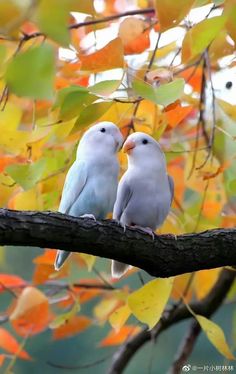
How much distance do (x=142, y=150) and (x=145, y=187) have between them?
6cm

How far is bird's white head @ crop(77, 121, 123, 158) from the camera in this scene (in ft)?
2.95

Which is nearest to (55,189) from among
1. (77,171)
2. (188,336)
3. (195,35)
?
(77,171)

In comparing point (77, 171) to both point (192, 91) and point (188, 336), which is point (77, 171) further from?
point (188, 336)

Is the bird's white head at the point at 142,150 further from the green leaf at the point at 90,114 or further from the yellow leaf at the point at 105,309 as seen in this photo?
the yellow leaf at the point at 105,309

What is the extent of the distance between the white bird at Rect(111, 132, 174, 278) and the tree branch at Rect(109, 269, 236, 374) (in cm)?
43

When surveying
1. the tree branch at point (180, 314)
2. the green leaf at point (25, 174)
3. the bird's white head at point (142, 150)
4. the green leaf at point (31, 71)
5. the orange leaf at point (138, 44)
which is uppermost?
the green leaf at point (31, 71)

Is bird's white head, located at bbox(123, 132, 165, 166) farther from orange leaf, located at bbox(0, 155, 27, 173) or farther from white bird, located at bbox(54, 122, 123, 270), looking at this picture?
orange leaf, located at bbox(0, 155, 27, 173)

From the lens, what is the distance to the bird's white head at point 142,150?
925mm

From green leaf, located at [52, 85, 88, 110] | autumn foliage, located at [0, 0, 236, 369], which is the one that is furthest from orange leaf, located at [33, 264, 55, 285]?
green leaf, located at [52, 85, 88, 110]

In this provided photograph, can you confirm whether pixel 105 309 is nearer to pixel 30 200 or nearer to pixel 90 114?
pixel 30 200

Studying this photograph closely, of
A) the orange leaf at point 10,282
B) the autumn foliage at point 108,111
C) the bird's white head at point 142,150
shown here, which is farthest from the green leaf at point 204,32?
the orange leaf at point 10,282

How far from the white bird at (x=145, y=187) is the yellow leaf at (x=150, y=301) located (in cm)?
11

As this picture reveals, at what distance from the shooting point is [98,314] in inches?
48.8

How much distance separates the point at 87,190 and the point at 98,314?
1.34ft
